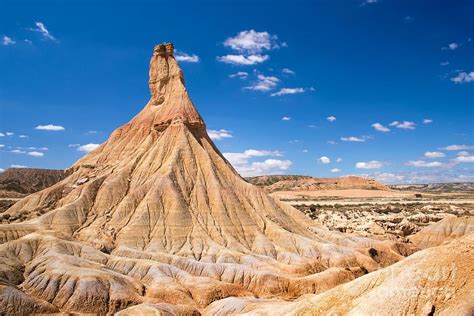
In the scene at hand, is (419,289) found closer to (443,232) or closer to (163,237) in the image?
(163,237)

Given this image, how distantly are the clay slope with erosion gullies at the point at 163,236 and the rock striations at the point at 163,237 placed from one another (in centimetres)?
20

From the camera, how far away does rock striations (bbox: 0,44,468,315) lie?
51219mm

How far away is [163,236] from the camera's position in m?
71.6

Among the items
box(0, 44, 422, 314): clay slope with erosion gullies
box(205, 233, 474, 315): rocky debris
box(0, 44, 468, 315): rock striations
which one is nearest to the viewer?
box(205, 233, 474, 315): rocky debris

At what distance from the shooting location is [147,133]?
9912cm

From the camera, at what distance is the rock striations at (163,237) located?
5122 cm

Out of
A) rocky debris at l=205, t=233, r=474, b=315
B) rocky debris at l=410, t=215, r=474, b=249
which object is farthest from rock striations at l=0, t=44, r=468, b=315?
rocky debris at l=205, t=233, r=474, b=315

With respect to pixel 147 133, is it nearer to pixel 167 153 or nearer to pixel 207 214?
pixel 167 153

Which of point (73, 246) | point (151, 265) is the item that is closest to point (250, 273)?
point (151, 265)

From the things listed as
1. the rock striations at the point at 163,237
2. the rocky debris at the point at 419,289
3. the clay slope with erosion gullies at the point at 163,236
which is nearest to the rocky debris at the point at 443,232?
the clay slope with erosion gullies at the point at 163,236

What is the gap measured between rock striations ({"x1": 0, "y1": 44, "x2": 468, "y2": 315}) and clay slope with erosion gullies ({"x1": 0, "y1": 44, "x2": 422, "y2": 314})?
0.20 meters

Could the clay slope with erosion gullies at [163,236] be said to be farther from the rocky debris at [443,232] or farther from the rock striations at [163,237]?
the rocky debris at [443,232]

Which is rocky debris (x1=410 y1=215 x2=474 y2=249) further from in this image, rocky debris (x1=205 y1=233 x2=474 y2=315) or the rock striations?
rocky debris (x1=205 y1=233 x2=474 y2=315)

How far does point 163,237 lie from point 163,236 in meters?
0.23
